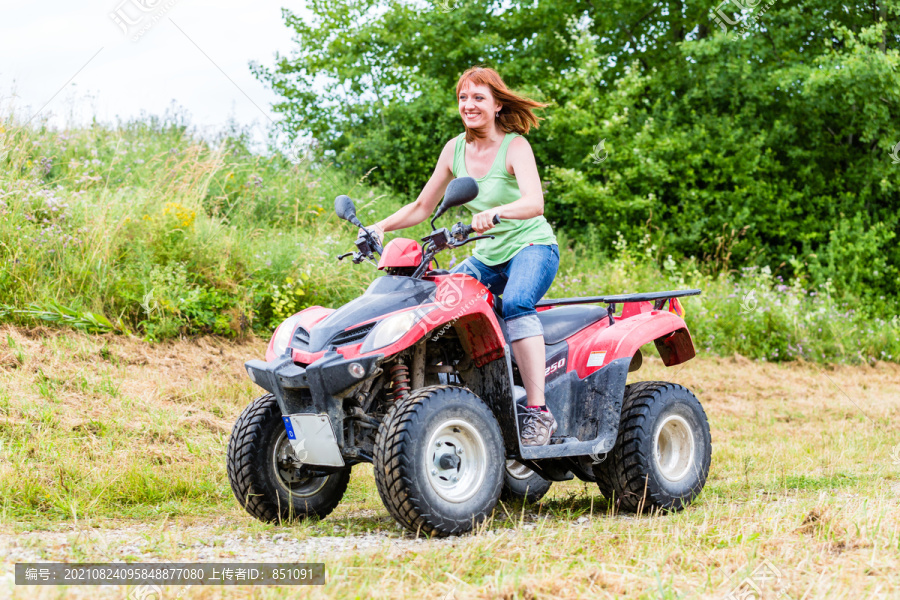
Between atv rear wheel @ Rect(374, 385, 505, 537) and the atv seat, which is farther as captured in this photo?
the atv seat

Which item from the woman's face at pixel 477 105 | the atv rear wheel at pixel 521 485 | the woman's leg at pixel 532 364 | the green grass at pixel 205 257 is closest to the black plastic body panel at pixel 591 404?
the woman's leg at pixel 532 364

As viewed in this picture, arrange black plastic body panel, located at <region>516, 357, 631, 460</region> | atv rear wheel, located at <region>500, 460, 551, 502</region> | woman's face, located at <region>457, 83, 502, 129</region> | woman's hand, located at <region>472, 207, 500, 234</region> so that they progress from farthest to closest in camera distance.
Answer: atv rear wheel, located at <region>500, 460, 551, 502</region> < black plastic body panel, located at <region>516, 357, 631, 460</region> < woman's face, located at <region>457, 83, 502, 129</region> < woman's hand, located at <region>472, 207, 500, 234</region>

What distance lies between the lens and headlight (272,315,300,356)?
152 inches

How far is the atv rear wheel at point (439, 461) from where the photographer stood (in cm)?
344

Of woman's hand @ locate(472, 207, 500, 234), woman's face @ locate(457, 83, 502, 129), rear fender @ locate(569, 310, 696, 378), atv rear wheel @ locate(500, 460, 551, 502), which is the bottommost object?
atv rear wheel @ locate(500, 460, 551, 502)

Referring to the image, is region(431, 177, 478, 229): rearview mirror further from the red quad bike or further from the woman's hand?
the woman's hand

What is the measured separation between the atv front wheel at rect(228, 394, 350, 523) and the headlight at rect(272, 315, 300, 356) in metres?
0.23

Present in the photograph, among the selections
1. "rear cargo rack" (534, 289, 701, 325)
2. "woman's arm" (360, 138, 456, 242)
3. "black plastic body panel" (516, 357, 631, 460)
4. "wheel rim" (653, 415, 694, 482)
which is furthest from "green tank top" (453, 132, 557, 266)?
"wheel rim" (653, 415, 694, 482)

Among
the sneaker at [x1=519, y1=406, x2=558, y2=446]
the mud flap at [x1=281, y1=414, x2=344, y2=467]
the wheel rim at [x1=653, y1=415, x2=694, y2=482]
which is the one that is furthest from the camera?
the wheel rim at [x1=653, y1=415, x2=694, y2=482]

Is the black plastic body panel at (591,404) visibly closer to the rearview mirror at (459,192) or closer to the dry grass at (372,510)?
the dry grass at (372,510)

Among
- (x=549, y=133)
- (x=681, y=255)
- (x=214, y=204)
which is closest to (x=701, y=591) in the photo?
(x=214, y=204)

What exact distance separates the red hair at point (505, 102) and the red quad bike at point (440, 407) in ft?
2.50

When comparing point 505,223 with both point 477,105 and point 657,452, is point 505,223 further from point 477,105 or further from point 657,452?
point 657,452

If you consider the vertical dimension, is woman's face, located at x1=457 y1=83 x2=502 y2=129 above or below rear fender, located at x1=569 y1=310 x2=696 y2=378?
above
